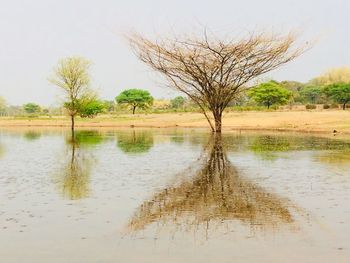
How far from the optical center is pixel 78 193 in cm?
1064

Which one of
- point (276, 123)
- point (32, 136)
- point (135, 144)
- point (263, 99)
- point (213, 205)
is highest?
point (263, 99)

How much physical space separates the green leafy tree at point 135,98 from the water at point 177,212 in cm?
8149

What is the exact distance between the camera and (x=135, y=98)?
317 ft

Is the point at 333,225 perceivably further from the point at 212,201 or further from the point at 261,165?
the point at 261,165

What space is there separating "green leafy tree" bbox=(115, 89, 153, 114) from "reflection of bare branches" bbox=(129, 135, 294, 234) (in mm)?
85143

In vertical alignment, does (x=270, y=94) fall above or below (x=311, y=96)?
below

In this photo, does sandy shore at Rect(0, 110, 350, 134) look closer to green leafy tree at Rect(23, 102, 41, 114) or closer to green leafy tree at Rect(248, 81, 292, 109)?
green leafy tree at Rect(248, 81, 292, 109)

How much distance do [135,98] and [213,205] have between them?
88.3 metres

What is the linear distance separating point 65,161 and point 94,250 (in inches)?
458

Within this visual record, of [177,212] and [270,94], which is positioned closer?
[177,212]

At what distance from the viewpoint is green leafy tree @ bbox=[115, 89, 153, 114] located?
97.2 meters

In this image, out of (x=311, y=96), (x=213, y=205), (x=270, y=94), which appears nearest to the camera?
(x=213, y=205)

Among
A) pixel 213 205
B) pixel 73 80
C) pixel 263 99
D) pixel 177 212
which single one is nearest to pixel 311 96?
pixel 263 99

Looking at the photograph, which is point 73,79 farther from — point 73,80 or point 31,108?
point 31,108
